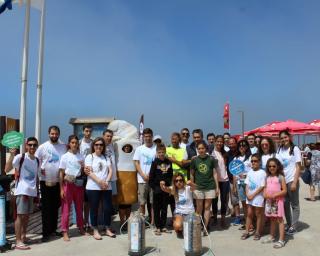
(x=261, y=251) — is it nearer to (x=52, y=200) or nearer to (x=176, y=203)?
(x=176, y=203)

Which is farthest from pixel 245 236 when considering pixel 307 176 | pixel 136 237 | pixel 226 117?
pixel 226 117

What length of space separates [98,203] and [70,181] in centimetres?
60

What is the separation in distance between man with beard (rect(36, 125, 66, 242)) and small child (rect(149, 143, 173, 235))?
1.59 m

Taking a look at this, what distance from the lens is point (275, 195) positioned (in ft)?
20.1

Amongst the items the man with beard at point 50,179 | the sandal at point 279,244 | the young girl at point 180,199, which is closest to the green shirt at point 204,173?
the young girl at point 180,199

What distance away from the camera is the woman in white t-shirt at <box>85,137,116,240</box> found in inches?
255

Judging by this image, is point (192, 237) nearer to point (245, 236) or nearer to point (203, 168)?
point (245, 236)

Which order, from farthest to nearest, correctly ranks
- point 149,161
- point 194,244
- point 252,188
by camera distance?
point 149,161 < point 252,188 < point 194,244

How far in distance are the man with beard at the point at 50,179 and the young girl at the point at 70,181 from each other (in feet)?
0.49

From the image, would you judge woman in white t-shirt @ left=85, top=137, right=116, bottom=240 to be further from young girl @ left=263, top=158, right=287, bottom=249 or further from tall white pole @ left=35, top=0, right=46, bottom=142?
tall white pole @ left=35, top=0, right=46, bottom=142

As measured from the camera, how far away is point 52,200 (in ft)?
21.6

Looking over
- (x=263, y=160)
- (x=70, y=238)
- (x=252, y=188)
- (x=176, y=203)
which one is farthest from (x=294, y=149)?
(x=70, y=238)

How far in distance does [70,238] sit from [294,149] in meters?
4.08

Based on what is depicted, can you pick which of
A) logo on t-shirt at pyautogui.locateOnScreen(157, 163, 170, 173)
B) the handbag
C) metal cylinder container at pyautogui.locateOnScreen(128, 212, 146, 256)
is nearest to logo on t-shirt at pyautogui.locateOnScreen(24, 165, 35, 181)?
metal cylinder container at pyautogui.locateOnScreen(128, 212, 146, 256)
